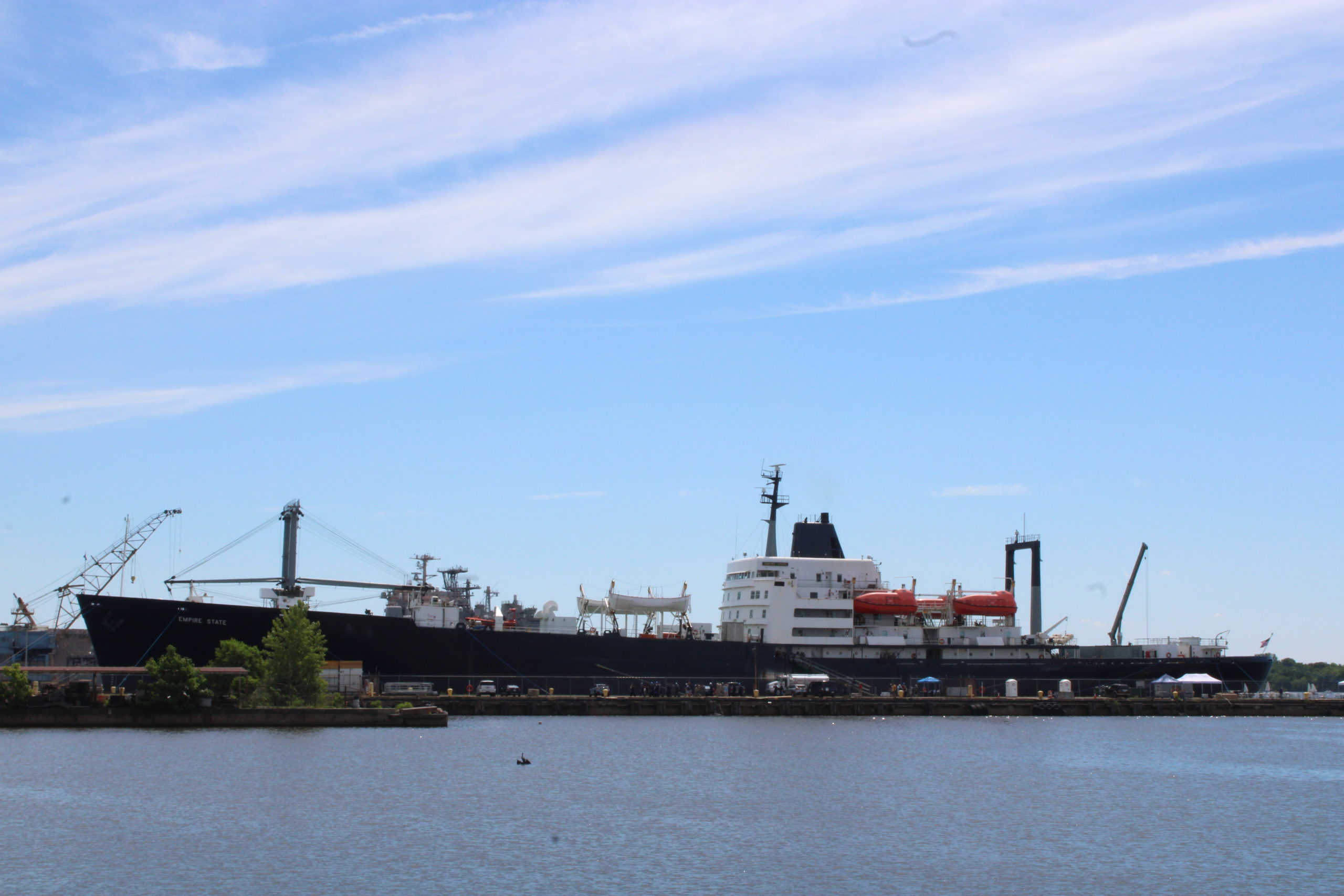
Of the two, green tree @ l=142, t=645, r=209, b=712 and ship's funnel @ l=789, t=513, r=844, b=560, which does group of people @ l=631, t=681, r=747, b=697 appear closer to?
ship's funnel @ l=789, t=513, r=844, b=560

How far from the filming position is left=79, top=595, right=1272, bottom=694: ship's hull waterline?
6681 centimetres

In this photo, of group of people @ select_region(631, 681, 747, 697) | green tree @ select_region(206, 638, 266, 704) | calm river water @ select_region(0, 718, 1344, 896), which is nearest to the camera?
calm river water @ select_region(0, 718, 1344, 896)

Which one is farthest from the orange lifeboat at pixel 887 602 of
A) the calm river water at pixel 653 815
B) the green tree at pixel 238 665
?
the green tree at pixel 238 665

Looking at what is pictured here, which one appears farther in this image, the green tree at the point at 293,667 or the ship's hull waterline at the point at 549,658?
the ship's hull waterline at the point at 549,658

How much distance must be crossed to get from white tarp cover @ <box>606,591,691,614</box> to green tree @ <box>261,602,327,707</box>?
20.0 metres

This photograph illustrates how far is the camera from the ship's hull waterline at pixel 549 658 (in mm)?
66812

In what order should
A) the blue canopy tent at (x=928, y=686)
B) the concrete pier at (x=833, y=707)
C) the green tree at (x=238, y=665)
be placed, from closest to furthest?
the green tree at (x=238, y=665)
the concrete pier at (x=833, y=707)
the blue canopy tent at (x=928, y=686)

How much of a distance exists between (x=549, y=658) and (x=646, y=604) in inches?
279

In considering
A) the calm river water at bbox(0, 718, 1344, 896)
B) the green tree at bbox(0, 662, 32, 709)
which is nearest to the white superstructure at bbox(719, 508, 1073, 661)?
the calm river water at bbox(0, 718, 1344, 896)

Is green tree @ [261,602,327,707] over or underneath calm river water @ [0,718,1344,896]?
over

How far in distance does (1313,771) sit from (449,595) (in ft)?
169

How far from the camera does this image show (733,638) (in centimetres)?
7819

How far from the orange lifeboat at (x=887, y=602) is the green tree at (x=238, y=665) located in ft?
114

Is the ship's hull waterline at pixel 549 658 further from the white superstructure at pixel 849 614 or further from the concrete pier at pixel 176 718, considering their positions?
the concrete pier at pixel 176 718
